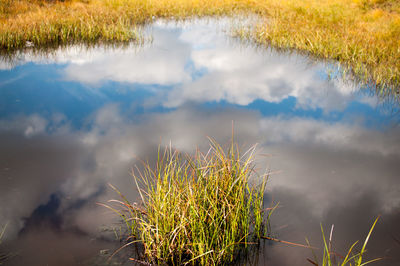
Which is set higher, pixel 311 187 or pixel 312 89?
pixel 312 89

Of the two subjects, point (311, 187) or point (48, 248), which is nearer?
point (48, 248)

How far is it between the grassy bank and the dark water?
0.56 metres

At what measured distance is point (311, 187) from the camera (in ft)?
11.7

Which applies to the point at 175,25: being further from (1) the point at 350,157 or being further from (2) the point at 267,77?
(1) the point at 350,157

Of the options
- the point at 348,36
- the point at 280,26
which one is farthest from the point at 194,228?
the point at 280,26

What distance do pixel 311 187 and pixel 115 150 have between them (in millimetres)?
2511

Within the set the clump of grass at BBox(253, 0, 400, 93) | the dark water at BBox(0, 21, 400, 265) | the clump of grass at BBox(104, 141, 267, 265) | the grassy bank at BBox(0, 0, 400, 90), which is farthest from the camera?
the grassy bank at BBox(0, 0, 400, 90)

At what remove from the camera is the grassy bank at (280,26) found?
715cm

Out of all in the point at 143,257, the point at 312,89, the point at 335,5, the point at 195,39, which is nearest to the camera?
the point at 143,257

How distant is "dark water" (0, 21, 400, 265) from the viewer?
9.58 feet

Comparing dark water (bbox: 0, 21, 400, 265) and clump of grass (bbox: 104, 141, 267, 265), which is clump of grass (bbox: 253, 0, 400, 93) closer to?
dark water (bbox: 0, 21, 400, 265)

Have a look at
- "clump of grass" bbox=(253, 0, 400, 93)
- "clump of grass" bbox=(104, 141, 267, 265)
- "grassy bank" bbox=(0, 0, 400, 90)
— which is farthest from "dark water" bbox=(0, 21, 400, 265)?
"grassy bank" bbox=(0, 0, 400, 90)

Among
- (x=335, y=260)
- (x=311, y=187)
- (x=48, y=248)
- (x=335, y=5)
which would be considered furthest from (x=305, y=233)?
(x=335, y=5)

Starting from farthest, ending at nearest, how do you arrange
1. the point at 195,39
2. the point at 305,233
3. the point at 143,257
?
the point at 195,39
the point at 305,233
the point at 143,257
